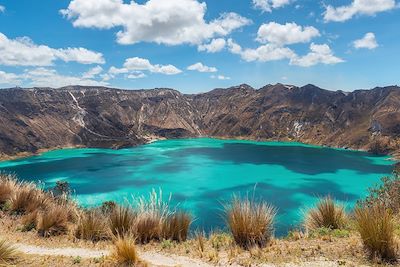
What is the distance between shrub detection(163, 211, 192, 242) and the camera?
9.13m

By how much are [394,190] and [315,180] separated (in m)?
49.7

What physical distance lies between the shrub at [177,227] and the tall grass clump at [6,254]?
331 cm

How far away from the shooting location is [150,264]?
7.28m

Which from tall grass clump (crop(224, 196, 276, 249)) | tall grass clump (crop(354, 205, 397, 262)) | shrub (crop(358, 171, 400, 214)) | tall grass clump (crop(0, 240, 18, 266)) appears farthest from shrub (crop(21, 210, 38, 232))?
shrub (crop(358, 171, 400, 214))

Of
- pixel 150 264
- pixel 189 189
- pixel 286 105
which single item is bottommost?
pixel 189 189

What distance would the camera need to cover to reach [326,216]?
32.2 feet

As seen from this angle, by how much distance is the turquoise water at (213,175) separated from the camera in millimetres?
48031

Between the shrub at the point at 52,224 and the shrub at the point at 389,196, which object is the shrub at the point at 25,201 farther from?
the shrub at the point at 389,196

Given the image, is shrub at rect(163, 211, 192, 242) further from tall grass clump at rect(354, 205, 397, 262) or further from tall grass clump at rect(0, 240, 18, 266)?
tall grass clump at rect(354, 205, 397, 262)

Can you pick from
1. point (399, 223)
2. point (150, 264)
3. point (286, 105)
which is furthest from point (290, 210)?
point (286, 105)

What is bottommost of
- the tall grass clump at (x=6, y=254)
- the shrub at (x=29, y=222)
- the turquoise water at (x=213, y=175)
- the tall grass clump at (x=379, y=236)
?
the turquoise water at (x=213, y=175)

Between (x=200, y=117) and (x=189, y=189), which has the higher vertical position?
(x=200, y=117)

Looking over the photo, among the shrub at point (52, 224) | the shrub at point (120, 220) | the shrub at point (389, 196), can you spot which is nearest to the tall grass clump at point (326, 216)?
the shrub at point (389, 196)

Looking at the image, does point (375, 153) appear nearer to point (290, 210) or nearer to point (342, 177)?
point (342, 177)
